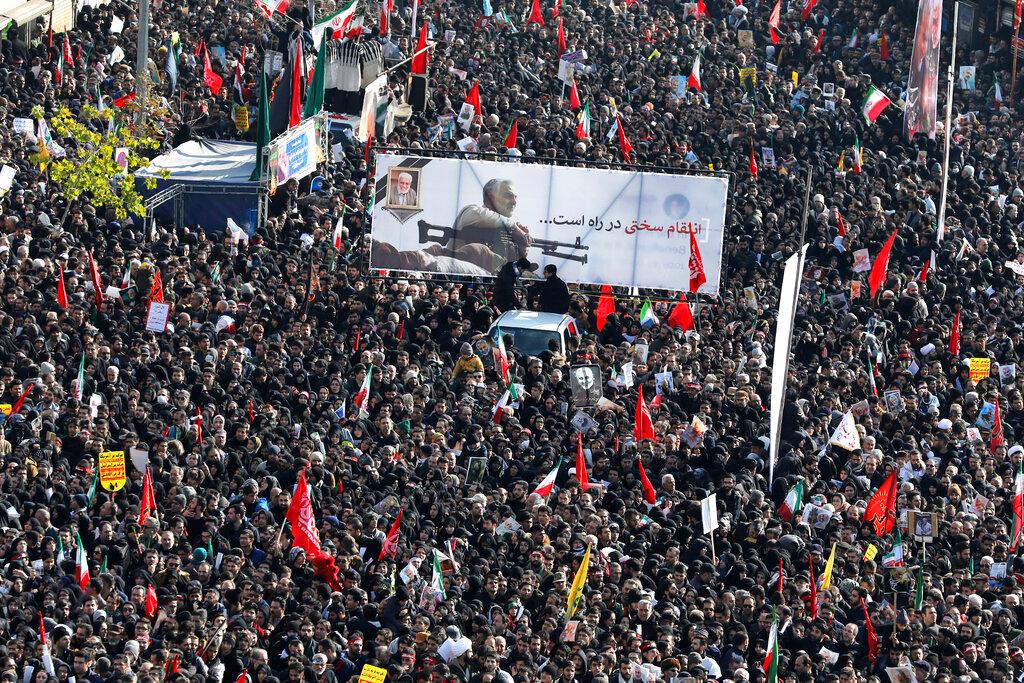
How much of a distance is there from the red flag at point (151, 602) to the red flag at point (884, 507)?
7971 mm

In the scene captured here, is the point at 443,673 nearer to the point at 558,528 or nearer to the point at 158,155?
the point at 558,528

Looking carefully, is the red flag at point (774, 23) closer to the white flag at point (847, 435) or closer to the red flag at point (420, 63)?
the red flag at point (420, 63)

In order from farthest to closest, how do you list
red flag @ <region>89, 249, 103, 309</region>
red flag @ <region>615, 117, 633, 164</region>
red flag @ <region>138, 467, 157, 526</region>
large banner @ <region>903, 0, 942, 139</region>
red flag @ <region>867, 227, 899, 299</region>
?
red flag @ <region>615, 117, 633, 164</region> < large banner @ <region>903, 0, 942, 139</region> < red flag @ <region>867, 227, 899, 299</region> < red flag @ <region>89, 249, 103, 309</region> < red flag @ <region>138, 467, 157, 526</region>

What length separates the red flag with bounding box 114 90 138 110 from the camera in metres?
38.7

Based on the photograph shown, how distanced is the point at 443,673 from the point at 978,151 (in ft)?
79.8

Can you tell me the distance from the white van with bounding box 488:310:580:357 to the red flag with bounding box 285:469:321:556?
7.17m

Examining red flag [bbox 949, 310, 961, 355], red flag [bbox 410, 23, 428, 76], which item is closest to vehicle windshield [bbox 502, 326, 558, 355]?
Answer: red flag [bbox 949, 310, 961, 355]

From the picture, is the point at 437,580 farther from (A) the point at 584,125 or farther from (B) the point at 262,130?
(A) the point at 584,125

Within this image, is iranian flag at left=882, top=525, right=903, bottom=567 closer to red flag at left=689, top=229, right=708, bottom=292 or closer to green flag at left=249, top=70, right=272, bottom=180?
red flag at left=689, top=229, right=708, bottom=292

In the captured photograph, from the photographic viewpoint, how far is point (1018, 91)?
4794cm

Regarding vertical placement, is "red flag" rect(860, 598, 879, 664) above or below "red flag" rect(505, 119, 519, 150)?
below

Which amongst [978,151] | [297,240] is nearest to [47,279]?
[297,240]

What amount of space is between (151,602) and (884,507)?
8251mm

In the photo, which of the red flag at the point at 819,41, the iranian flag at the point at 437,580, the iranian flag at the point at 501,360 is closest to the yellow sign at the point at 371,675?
the iranian flag at the point at 437,580
